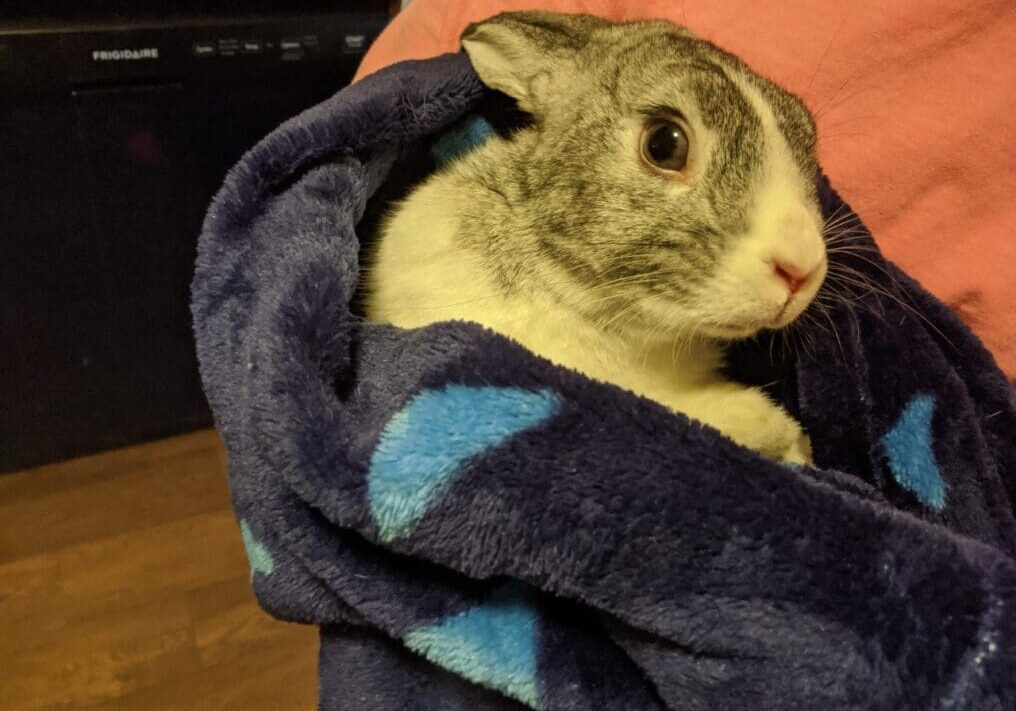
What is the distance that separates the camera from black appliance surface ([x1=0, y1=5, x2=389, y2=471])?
68.2 inches

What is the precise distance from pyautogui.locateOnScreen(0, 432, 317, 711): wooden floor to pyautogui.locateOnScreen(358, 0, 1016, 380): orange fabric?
52.4 inches

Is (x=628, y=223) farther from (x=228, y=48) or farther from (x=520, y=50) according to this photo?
(x=228, y=48)

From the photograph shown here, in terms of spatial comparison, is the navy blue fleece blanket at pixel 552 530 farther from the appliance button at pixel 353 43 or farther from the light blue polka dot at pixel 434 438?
the appliance button at pixel 353 43

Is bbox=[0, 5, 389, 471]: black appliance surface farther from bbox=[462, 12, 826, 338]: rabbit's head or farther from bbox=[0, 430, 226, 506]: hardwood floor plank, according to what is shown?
bbox=[462, 12, 826, 338]: rabbit's head

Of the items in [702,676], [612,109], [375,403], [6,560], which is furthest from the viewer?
[6,560]

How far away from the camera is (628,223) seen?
33.5 inches

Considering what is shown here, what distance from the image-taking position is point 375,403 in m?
0.75

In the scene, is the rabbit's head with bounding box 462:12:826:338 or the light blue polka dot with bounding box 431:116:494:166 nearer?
the rabbit's head with bounding box 462:12:826:338

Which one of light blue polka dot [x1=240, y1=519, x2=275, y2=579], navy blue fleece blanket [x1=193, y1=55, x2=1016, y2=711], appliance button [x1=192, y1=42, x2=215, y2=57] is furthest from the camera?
appliance button [x1=192, y1=42, x2=215, y2=57]

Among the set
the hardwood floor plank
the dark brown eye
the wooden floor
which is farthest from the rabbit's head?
the hardwood floor plank

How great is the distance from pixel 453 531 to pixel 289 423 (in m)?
0.16

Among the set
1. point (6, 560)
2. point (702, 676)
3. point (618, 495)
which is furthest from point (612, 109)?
point (6, 560)

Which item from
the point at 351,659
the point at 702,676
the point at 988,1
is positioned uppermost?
the point at 988,1

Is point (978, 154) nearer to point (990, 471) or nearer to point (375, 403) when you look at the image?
point (990, 471)
